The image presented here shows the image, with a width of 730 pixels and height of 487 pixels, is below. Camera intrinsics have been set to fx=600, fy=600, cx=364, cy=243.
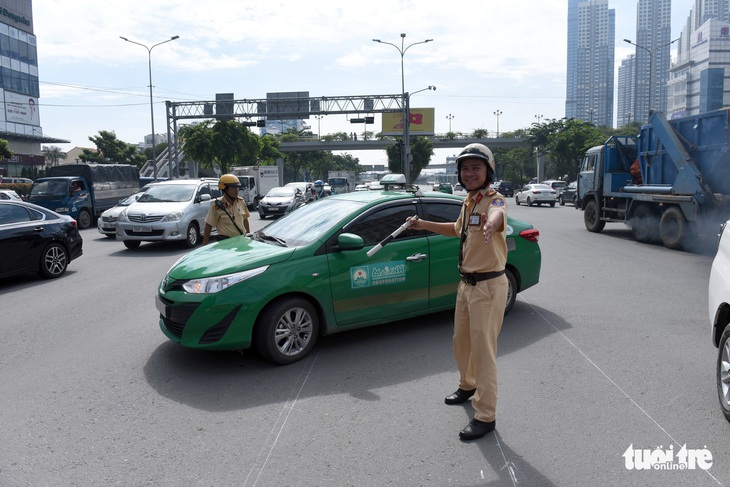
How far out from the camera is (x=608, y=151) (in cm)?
1695

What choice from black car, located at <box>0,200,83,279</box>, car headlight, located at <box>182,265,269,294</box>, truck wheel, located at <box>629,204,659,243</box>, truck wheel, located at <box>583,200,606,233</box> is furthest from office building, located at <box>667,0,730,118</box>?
car headlight, located at <box>182,265,269,294</box>

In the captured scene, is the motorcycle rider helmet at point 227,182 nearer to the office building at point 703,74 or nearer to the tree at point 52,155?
the tree at point 52,155

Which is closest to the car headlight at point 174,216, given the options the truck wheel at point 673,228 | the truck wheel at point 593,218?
the truck wheel at point 673,228

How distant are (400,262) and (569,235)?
1218 centimetres

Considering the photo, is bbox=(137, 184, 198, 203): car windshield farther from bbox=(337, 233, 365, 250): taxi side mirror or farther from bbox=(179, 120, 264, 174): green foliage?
bbox=(179, 120, 264, 174): green foliage

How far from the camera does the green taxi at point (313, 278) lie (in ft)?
16.1

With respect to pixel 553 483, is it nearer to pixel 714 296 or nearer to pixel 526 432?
pixel 526 432

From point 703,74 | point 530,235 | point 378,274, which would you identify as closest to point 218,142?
point 530,235

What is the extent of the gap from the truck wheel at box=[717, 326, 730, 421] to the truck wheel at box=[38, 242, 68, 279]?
9534 mm

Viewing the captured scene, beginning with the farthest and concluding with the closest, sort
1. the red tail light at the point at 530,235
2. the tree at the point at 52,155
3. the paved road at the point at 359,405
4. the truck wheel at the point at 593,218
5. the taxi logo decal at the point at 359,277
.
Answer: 1. the tree at the point at 52,155
2. the truck wheel at the point at 593,218
3. the red tail light at the point at 530,235
4. the taxi logo decal at the point at 359,277
5. the paved road at the point at 359,405

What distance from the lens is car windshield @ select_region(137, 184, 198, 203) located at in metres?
14.8

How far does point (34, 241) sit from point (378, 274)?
6.76 m

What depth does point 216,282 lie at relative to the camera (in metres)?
4.92

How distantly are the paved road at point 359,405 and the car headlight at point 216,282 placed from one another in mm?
694
